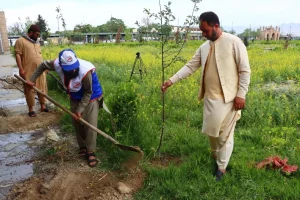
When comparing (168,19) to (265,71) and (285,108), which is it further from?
(265,71)

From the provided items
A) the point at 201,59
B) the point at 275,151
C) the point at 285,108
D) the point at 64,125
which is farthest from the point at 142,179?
the point at 285,108

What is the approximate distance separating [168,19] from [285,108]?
2948mm

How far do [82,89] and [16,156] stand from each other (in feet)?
4.69

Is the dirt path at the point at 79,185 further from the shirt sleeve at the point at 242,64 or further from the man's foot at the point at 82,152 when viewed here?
the shirt sleeve at the point at 242,64

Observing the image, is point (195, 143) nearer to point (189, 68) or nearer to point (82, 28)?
point (189, 68)

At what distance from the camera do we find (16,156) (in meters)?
3.81

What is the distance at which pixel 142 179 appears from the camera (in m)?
3.15

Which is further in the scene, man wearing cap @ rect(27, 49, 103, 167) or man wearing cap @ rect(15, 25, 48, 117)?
man wearing cap @ rect(15, 25, 48, 117)

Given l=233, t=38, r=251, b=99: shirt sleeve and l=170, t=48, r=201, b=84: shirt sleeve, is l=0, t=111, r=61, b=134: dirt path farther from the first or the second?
l=233, t=38, r=251, b=99: shirt sleeve

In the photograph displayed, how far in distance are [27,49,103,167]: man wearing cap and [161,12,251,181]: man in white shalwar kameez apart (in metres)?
1.24

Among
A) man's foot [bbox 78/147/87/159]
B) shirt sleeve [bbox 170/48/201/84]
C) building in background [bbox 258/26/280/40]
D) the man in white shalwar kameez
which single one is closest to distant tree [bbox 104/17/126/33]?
building in background [bbox 258/26/280/40]

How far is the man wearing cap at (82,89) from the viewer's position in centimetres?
298

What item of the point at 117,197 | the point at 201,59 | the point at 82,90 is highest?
the point at 201,59

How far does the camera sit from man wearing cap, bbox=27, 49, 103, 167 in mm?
2980
